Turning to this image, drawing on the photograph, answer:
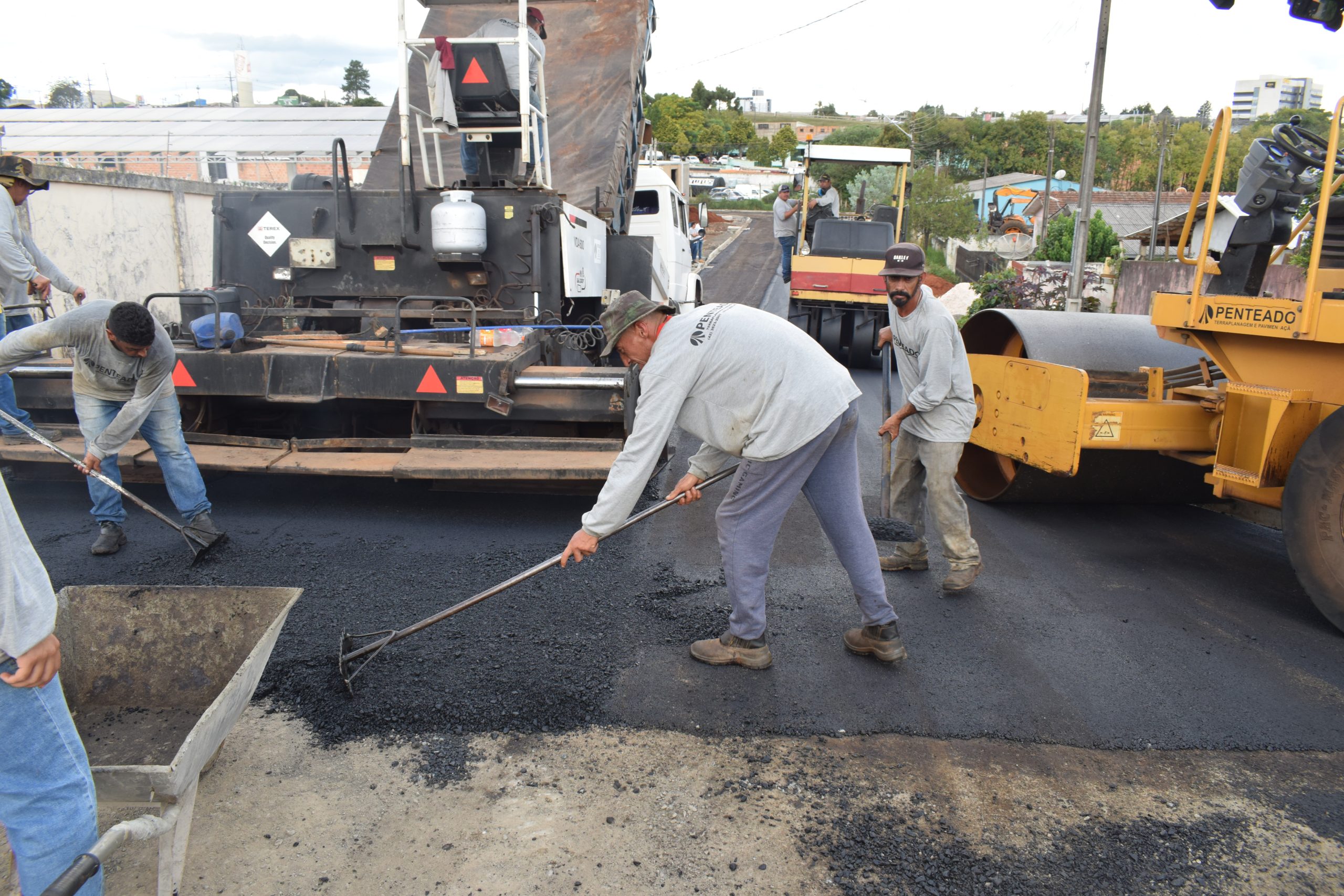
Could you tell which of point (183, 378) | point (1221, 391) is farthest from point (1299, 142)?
point (183, 378)

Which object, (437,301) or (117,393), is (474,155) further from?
(117,393)

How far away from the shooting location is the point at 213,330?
16.1 ft

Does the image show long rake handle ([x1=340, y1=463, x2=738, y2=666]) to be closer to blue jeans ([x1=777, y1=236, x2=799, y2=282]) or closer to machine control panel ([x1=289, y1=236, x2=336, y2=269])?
machine control panel ([x1=289, y1=236, x2=336, y2=269])

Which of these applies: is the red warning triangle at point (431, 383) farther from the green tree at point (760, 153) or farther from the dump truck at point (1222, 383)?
the green tree at point (760, 153)

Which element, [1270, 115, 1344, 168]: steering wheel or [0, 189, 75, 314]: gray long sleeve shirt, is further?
[0, 189, 75, 314]: gray long sleeve shirt

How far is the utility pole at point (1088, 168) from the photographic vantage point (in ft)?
38.1

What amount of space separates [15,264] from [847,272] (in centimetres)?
820

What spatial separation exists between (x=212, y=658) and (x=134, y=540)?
2.23 m

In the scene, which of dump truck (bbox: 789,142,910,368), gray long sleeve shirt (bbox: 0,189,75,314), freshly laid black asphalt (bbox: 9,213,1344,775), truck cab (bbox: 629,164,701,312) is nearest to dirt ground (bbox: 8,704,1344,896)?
freshly laid black asphalt (bbox: 9,213,1344,775)

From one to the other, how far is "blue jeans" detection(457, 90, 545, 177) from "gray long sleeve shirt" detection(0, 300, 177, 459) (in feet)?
8.67

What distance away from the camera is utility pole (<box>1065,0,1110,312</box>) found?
457 inches

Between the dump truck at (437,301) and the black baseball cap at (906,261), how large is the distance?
1536 millimetres

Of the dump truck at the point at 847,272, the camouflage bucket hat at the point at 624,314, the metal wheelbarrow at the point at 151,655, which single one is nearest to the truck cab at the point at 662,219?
the dump truck at the point at 847,272

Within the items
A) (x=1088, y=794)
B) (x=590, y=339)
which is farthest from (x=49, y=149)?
(x=1088, y=794)
